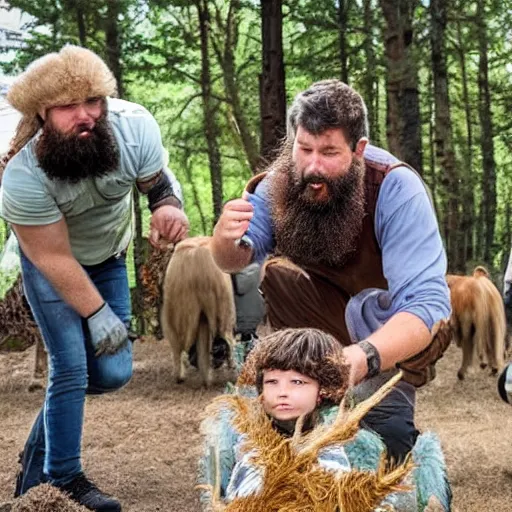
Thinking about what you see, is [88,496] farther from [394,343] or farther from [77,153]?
[394,343]

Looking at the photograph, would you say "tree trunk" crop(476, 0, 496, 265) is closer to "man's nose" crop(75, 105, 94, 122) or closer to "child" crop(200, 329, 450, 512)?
"man's nose" crop(75, 105, 94, 122)

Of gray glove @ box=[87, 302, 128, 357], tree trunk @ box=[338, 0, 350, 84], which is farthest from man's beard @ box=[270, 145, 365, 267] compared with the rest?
tree trunk @ box=[338, 0, 350, 84]

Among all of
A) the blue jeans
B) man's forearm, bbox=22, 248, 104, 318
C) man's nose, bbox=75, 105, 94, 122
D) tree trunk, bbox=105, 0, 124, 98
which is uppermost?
tree trunk, bbox=105, 0, 124, 98

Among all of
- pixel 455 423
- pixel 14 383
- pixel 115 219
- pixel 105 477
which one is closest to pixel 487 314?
pixel 455 423

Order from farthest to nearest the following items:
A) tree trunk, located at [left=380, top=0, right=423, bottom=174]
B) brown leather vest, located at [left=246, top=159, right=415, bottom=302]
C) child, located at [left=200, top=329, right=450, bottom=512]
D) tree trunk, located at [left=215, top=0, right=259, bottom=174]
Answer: tree trunk, located at [left=215, top=0, right=259, bottom=174]
tree trunk, located at [left=380, top=0, right=423, bottom=174]
brown leather vest, located at [left=246, top=159, right=415, bottom=302]
child, located at [left=200, top=329, right=450, bottom=512]

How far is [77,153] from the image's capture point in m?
4.43

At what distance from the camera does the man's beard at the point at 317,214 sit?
357cm

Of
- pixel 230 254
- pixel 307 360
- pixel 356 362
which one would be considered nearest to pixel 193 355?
pixel 230 254

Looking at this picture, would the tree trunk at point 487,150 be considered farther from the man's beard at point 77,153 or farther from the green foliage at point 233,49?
the man's beard at point 77,153

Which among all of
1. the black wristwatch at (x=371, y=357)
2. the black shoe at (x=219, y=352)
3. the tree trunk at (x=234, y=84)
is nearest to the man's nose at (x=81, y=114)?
the black wristwatch at (x=371, y=357)

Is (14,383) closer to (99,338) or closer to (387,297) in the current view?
A: (99,338)

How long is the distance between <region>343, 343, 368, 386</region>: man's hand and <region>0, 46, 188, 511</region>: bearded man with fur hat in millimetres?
1607

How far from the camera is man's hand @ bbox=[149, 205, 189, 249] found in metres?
4.59

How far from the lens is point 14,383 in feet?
36.7
